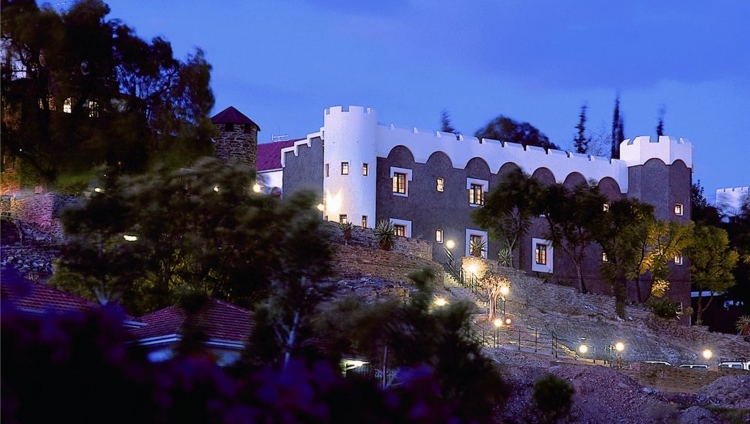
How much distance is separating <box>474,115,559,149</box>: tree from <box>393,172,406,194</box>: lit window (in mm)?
18243

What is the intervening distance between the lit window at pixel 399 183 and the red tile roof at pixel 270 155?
6.39 meters

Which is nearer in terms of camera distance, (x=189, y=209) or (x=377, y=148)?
(x=189, y=209)

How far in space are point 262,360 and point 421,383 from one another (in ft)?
18.8

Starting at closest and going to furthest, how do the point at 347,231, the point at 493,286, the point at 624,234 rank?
1. the point at 493,286
2. the point at 347,231
3. the point at 624,234

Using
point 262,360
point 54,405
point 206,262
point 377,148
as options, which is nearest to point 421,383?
point 54,405

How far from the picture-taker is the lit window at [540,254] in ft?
174

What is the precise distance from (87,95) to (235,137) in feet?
36.9

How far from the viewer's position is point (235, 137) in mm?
50969

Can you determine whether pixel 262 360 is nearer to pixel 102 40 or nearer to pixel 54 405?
pixel 54 405

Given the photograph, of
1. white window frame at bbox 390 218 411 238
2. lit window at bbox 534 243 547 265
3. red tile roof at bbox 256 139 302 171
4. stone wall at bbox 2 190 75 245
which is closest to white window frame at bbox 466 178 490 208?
lit window at bbox 534 243 547 265

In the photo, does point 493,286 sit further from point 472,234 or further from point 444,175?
point 444,175

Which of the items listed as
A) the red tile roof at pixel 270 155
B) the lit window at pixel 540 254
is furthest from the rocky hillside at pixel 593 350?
the red tile roof at pixel 270 155

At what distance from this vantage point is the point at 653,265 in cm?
5222

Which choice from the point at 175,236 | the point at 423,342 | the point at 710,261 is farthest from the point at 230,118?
the point at 423,342
